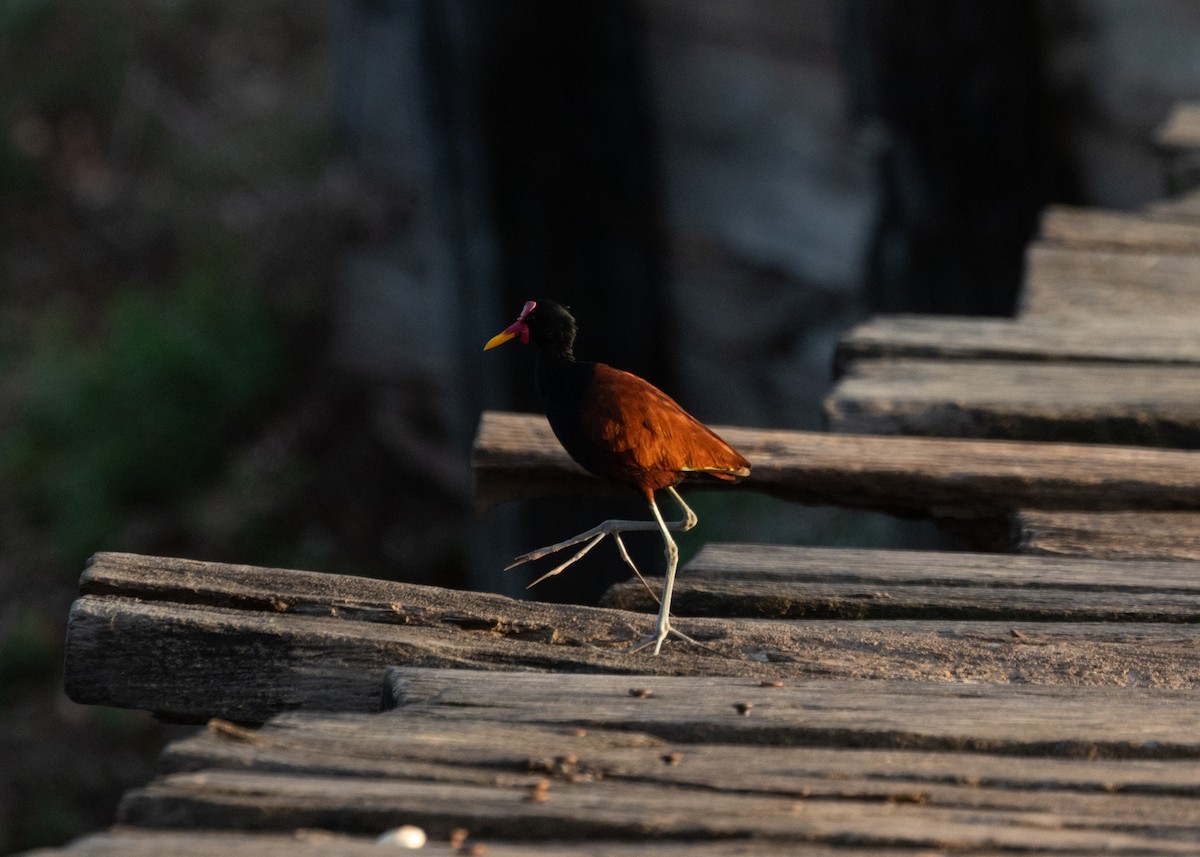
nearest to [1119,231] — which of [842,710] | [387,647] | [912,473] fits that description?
[912,473]

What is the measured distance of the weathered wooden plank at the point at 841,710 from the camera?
6.23 feet

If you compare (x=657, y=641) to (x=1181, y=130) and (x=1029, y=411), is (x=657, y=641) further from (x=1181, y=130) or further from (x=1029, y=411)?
(x=1181, y=130)

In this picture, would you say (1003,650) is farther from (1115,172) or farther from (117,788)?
(117,788)

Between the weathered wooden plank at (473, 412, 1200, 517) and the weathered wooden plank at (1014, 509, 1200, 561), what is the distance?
49mm

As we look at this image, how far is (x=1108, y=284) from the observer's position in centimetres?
434

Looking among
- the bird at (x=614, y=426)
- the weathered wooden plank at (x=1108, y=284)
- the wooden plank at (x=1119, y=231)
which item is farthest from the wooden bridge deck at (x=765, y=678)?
the wooden plank at (x=1119, y=231)

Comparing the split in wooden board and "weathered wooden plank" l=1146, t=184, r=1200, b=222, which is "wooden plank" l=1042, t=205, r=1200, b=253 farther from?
the split in wooden board

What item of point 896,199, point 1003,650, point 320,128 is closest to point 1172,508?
point 1003,650

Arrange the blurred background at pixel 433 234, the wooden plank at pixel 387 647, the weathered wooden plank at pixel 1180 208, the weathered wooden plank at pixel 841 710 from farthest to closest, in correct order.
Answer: the blurred background at pixel 433 234 < the weathered wooden plank at pixel 1180 208 < the wooden plank at pixel 387 647 < the weathered wooden plank at pixel 841 710

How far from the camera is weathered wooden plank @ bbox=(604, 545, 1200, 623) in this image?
7.85 feet

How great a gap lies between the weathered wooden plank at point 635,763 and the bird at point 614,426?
20.2 inches

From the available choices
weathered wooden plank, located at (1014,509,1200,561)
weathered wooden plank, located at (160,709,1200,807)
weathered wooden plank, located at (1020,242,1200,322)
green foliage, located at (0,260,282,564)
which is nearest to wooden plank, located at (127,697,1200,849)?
weathered wooden plank, located at (160,709,1200,807)

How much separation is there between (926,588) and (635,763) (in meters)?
0.83

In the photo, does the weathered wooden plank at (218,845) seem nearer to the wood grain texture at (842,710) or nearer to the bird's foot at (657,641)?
the wood grain texture at (842,710)
